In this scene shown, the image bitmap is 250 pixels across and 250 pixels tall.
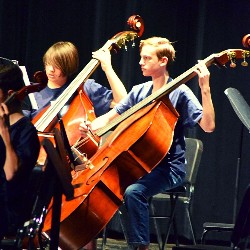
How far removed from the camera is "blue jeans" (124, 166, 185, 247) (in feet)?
12.7

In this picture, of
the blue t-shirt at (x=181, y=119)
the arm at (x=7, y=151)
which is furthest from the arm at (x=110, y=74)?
the arm at (x=7, y=151)

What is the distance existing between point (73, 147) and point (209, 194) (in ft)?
6.32

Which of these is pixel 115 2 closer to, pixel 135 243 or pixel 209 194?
pixel 209 194

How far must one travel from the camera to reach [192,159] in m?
4.74

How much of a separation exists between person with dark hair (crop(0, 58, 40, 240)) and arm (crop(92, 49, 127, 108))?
1329mm

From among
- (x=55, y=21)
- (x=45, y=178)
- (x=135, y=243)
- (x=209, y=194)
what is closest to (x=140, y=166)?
(x=135, y=243)

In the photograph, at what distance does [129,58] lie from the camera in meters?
5.80

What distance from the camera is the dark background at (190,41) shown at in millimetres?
5695

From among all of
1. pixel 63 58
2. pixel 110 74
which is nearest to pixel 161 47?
pixel 110 74

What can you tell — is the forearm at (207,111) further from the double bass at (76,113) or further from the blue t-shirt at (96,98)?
the blue t-shirt at (96,98)

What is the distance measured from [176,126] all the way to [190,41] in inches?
70.6

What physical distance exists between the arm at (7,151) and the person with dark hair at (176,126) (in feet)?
3.54

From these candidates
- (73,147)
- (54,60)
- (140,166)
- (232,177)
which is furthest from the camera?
(232,177)

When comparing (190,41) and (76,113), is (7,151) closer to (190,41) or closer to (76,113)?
(76,113)
